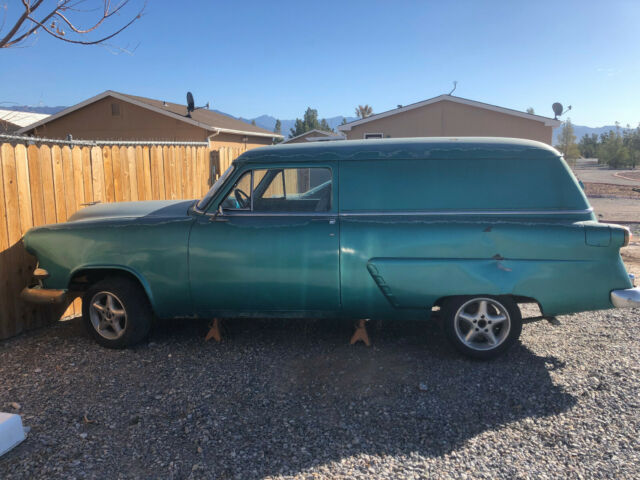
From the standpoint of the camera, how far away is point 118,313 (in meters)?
4.86

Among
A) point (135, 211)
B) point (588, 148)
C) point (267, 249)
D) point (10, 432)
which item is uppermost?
point (588, 148)

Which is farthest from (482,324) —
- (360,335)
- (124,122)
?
(124,122)

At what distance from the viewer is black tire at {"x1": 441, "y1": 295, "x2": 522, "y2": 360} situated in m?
4.48

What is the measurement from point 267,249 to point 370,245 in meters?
0.91

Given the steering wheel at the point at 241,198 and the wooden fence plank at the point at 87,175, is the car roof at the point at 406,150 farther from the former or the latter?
the wooden fence plank at the point at 87,175

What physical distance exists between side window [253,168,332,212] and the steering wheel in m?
0.09

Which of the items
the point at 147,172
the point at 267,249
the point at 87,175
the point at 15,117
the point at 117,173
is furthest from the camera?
the point at 15,117

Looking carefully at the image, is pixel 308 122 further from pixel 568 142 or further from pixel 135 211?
pixel 135 211

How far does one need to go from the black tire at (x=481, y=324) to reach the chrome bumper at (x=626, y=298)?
2.46 feet

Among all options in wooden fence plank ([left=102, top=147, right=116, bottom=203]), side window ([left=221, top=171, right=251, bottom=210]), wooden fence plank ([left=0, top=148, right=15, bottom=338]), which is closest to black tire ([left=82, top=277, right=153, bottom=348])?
wooden fence plank ([left=0, top=148, right=15, bottom=338])

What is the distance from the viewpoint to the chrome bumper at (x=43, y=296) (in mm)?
4895

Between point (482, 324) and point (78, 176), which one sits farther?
point (78, 176)

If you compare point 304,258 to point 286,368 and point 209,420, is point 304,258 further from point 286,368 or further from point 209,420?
point 209,420

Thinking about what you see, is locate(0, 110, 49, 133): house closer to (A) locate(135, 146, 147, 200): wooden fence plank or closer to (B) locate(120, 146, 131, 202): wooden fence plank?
(B) locate(120, 146, 131, 202): wooden fence plank
